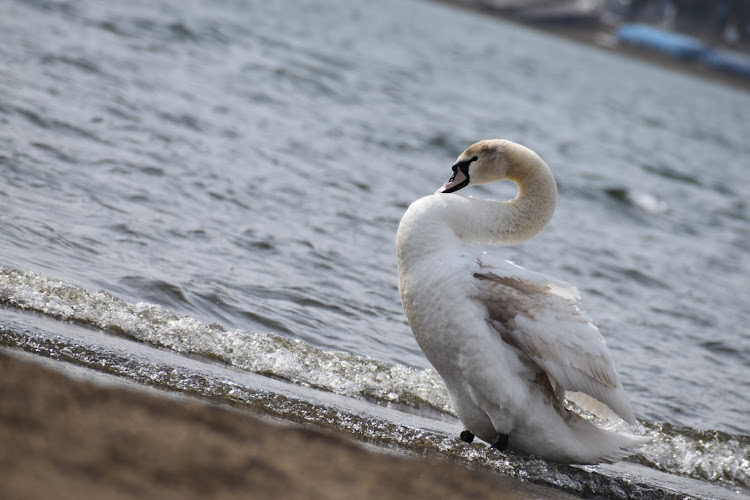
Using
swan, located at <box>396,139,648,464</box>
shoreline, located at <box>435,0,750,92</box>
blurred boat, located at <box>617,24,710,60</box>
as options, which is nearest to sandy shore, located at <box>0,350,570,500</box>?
swan, located at <box>396,139,648,464</box>

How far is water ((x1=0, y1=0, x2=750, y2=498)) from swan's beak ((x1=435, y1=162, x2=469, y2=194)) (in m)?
1.20

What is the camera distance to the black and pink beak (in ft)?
16.7

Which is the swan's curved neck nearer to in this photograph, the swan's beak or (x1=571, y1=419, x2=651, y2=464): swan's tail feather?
the swan's beak

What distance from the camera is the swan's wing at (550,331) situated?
455 centimetres

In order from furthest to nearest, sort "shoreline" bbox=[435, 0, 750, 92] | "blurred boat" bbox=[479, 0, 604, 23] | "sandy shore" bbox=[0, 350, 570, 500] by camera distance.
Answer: "blurred boat" bbox=[479, 0, 604, 23], "shoreline" bbox=[435, 0, 750, 92], "sandy shore" bbox=[0, 350, 570, 500]

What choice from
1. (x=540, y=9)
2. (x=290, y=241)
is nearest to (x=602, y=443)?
(x=290, y=241)

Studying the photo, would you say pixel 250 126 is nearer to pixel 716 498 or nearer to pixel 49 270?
pixel 49 270

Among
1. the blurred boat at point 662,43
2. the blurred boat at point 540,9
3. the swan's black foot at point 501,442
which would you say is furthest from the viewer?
the blurred boat at point 540,9

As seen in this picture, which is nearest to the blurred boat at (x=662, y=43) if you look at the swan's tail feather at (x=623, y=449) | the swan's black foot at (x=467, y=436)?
the swan's tail feather at (x=623, y=449)

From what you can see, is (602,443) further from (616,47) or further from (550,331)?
(616,47)

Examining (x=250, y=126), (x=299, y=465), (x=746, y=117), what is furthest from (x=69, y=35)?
(x=746, y=117)

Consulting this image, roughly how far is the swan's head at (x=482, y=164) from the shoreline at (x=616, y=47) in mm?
90770

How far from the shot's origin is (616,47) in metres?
96.9

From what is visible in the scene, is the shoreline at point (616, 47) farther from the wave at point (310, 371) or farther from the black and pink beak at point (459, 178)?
the black and pink beak at point (459, 178)
